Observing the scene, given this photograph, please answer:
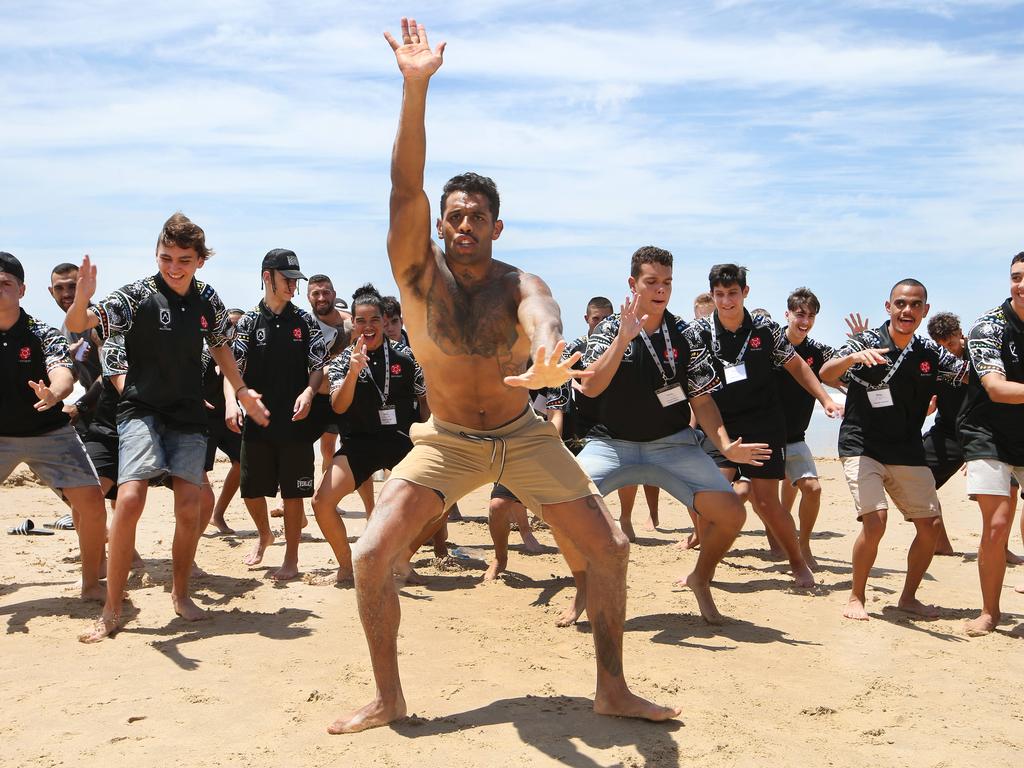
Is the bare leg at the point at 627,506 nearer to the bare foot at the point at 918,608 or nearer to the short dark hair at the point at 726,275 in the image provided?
the short dark hair at the point at 726,275

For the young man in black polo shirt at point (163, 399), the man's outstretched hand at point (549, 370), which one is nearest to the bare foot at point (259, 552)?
the young man in black polo shirt at point (163, 399)

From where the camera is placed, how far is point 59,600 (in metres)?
6.86

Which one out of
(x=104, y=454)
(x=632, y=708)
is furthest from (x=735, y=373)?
(x=104, y=454)

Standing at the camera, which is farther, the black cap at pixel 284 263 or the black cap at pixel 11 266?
the black cap at pixel 284 263

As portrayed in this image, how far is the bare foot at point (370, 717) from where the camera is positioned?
4.38m

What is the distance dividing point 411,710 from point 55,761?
1550mm

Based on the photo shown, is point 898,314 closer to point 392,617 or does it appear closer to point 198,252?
point 392,617

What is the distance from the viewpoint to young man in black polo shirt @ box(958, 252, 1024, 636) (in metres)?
6.25

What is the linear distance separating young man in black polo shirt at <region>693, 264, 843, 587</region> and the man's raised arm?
3626 mm

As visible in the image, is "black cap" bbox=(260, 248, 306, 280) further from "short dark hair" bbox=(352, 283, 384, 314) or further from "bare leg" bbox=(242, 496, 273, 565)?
"bare leg" bbox=(242, 496, 273, 565)

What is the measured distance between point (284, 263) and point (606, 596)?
4.42 meters

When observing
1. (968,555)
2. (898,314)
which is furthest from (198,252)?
(968,555)

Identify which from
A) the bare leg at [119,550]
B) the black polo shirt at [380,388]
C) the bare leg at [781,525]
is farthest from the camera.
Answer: the black polo shirt at [380,388]

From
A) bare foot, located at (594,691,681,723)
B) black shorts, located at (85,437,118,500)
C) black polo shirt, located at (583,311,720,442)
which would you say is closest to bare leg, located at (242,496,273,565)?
black shorts, located at (85,437,118,500)
